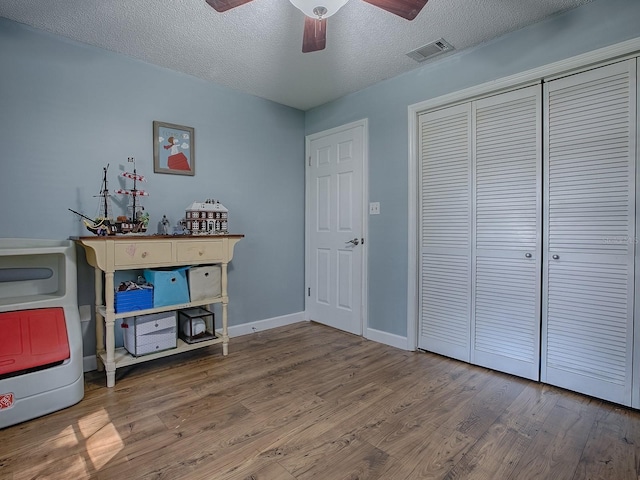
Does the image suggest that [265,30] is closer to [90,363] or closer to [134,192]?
[134,192]

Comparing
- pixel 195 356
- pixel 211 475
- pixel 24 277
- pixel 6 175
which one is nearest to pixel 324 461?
pixel 211 475

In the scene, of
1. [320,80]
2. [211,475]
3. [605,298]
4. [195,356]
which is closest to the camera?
[211,475]

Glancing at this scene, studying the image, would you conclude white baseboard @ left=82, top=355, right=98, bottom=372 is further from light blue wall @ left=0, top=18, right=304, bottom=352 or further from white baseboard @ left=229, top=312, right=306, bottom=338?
white baseboard @ left=229, top=312, right=306, bottom=338

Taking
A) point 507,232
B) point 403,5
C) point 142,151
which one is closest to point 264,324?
point 142,151

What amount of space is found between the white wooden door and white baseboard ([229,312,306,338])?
17 centimetres

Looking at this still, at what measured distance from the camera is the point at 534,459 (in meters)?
1.55

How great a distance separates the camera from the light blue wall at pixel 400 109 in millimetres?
2160

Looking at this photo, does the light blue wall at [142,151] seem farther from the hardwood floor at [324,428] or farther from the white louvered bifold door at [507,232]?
the white louvered bifold door at [507,232]

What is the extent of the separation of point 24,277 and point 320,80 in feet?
8.65

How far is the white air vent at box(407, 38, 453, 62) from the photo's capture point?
2.43 metres

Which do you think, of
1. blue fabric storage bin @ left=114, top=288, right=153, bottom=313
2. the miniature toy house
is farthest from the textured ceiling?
blue fabric storage bin @ left=114, top=288, right=153, bottom=313

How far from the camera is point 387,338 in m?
3.05

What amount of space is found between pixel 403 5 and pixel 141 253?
207cm

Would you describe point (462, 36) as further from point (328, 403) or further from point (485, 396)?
point (328, 403)
